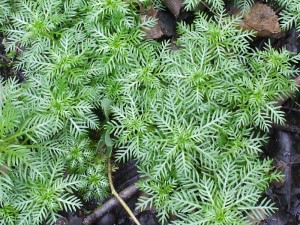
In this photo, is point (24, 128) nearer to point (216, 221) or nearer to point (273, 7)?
point (216, 221)

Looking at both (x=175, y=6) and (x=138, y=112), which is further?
(x=175, y=6)

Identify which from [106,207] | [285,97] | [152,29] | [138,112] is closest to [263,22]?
[285,97]

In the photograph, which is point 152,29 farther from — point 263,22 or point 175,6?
point 263,22

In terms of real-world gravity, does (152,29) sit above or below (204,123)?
above

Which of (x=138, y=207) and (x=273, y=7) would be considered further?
(x=273, y=7)

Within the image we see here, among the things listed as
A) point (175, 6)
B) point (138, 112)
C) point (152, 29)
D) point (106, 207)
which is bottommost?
point (106, 207)

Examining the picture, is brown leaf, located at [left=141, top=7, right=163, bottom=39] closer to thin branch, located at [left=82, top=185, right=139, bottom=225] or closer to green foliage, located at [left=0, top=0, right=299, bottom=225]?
green foliage, located at [left=0, top=0, right=299, bottom=225]

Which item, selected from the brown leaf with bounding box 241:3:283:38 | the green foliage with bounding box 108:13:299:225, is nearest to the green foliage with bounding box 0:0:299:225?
the green foliage with bounding box 108:13:299:225

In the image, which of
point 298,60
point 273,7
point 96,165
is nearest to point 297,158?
point 298,60
